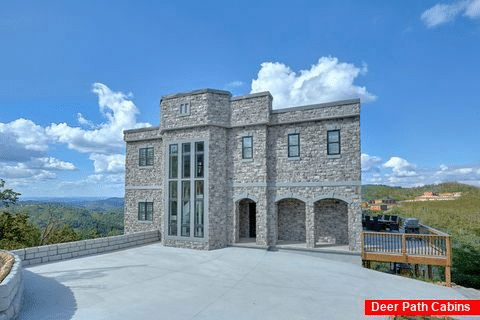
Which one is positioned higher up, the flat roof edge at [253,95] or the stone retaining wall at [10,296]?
the flat roof edge at [253,95]

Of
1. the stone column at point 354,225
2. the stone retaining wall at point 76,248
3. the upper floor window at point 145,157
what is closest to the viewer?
the stone retaining wall at point 76,248

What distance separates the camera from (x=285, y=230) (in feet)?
52.3

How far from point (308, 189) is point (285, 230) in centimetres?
315

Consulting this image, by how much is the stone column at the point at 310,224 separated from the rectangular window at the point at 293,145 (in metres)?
2.58

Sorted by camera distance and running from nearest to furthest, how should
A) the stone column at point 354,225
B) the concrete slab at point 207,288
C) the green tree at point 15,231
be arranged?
the concrete slab at point 207,288, the stone column at point 354,225, the green tree at point 15,231

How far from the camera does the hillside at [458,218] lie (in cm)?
1809

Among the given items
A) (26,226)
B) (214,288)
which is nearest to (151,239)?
(214,288)

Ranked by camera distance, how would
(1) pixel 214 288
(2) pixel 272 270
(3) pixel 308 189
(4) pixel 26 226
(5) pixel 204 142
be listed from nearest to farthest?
(1) pixel 214 288 < (2) pixel 272 270 < (3) pixel 308 189 < (5) pixel 204 142 < (4) pixel 26 226

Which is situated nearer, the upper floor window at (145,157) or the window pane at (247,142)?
the window pane at (247,142)

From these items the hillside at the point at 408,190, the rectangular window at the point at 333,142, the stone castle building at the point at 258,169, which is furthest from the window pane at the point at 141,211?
the hillside at the point at 408,190

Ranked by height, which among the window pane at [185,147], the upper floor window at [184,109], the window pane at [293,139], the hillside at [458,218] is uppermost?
the upper floor window at [184,109]

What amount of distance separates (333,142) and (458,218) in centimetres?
3696

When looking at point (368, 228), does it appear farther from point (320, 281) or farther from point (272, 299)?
point (272, 299)

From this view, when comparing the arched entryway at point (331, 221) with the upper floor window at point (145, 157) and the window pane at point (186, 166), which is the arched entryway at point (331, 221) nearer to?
the window pane at point (186, 166)
